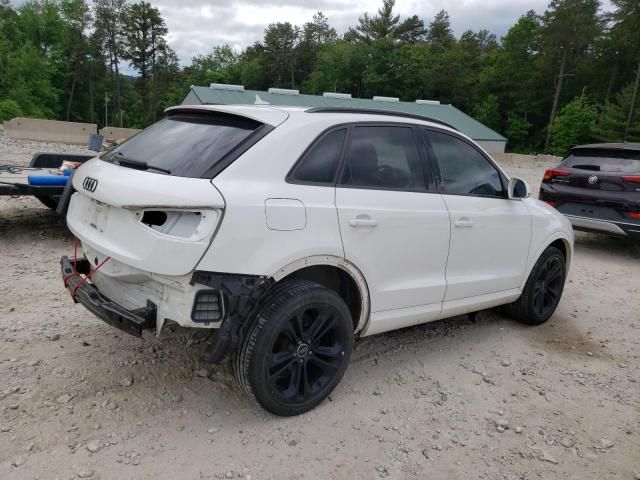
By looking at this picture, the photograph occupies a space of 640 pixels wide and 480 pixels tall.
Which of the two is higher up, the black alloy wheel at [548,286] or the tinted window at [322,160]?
the tinted window at [322,160]

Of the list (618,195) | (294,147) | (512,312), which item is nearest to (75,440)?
(294,147)

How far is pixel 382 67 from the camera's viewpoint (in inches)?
2881

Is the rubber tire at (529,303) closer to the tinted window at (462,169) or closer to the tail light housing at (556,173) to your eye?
the tinted window at (462,169)

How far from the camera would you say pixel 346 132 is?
3322mm

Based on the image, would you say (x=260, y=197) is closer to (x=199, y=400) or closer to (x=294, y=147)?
(x=294, y=147)

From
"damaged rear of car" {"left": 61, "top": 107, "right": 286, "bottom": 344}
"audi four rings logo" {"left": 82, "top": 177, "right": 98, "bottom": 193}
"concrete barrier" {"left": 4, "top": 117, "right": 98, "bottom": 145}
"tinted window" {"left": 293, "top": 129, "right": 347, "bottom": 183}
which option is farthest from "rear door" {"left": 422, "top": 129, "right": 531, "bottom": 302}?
"concrete barrier" {"left": 4, "top": 117, "right": 98, "bottom": 145}

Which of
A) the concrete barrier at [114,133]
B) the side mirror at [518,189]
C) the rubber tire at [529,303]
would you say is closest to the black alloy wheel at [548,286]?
the rubber tire at [529,303]

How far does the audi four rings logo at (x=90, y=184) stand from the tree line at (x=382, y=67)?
5459 centimetres

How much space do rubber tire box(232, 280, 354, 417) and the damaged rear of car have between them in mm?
206

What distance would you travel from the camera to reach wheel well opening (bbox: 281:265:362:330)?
3.27m

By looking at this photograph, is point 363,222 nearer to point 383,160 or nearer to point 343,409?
point 383,160

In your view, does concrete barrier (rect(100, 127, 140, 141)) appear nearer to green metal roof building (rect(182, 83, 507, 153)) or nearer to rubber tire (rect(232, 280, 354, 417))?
green metal roof building (rect(182, 83, 507, 153))

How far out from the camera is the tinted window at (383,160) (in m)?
3.31

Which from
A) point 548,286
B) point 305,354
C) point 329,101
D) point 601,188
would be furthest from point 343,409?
point 329,101
